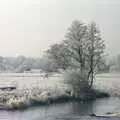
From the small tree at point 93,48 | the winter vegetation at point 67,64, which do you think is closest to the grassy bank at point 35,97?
the winter vegetation at point 67,64

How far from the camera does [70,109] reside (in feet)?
9.09

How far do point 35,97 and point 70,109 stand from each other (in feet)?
1.40

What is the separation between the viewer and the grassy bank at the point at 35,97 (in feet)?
8.82

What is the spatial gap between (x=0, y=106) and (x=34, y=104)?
1.24ft

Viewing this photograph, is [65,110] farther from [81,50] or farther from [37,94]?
[81,50]

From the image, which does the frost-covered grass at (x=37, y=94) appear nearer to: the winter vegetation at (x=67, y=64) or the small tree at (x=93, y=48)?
the winter vegetation at (x=67, y=64)

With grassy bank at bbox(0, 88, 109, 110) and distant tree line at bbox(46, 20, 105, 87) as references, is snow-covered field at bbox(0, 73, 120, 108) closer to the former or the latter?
grassy bank at bbox(0, 88, 109, 110)

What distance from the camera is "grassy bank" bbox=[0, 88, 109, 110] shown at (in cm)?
269

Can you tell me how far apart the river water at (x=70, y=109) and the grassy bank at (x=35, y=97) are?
0.05 meters

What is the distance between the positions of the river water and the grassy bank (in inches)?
2.2

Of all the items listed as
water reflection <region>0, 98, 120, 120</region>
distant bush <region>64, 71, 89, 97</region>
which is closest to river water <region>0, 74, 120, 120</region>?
water reflection <region>0, 98, 120, 120</region>

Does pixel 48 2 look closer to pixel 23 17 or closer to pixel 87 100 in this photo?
pixel 23 17

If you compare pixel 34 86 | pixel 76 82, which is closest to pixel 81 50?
pixel 76 82

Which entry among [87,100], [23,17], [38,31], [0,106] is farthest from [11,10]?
[87,100]
